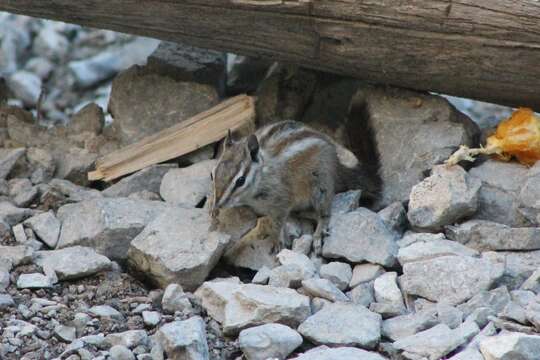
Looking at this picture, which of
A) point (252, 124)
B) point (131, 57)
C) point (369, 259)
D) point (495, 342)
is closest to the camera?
point (495, 342)

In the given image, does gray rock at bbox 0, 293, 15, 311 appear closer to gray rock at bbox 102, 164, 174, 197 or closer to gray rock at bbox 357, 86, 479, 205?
gray rock at bbox 102, 164, 174, 197

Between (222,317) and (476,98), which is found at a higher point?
(476,98)

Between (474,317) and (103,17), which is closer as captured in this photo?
(474,317)

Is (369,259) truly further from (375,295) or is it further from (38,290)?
(38,290)

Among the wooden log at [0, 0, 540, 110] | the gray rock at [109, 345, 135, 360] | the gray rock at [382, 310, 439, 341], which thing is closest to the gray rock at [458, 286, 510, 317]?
the gray rock at [382, 310, 439, 341]

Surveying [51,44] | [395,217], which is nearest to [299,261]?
[395,217]

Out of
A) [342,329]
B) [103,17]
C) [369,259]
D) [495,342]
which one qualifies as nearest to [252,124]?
[103,17]
